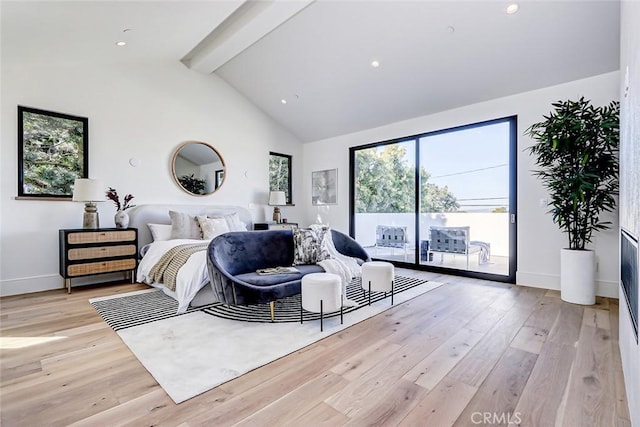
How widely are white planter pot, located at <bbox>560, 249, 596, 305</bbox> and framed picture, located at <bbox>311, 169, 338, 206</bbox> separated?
4.04 m

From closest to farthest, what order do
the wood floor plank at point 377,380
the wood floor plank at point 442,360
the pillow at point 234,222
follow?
the wood floor plank at point 377,380, the wood floor plank at point 442,360, the pillow at point 234,222

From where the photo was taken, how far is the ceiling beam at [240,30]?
3.54 meters

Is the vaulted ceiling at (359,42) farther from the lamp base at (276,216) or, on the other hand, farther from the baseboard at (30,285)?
the baseboard at (30,285)

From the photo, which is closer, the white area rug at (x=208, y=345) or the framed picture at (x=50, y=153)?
the white area rug at (x=208, y=345)

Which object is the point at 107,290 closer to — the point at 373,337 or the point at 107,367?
the point at 107,367

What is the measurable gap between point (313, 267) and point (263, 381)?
1566mm

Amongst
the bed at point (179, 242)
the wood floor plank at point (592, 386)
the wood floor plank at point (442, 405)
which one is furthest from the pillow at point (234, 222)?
the wood floor plank at point (592, 386)

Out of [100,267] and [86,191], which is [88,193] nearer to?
[86,191]

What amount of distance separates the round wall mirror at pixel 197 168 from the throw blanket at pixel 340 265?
2715 millimetres

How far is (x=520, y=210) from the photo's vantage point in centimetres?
405

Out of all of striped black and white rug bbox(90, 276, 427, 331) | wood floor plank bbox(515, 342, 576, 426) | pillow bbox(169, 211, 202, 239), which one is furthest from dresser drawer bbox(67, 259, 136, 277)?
wood floor plank bbox(515, 342, 576, 426)

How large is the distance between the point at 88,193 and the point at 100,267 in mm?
964

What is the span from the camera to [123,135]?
448cm

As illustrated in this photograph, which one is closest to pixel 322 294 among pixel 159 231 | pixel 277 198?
pixel 159 231
